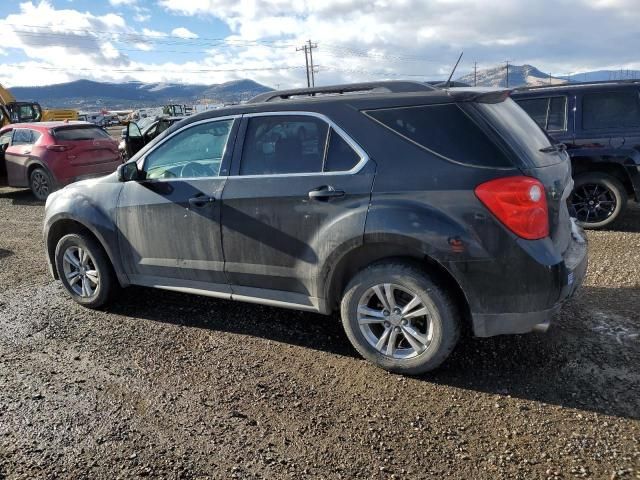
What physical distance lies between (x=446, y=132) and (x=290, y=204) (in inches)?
42.8

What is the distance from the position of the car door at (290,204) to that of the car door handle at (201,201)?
0.13 metres

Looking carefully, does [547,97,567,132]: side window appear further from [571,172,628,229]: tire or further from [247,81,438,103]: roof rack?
[247,81,438,103]: roof rack

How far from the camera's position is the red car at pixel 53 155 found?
34.4 ft

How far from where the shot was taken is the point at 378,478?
238cm

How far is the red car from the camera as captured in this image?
1048 centimetres

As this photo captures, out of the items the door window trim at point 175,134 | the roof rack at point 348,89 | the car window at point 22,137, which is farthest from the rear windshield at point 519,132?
the car window at point 22,137

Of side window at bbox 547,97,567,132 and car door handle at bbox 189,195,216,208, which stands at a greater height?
side window at bbox 547,97,567,132

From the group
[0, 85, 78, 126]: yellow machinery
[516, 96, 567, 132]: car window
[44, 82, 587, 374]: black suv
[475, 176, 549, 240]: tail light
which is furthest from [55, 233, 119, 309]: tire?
[0, 85, 78, 126]: yellow machinery

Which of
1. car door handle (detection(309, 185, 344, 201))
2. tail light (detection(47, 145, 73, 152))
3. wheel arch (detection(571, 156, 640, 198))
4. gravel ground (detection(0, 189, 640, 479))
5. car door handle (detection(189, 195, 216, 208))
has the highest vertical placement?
tail light (detection(47, 145, 73, 152))

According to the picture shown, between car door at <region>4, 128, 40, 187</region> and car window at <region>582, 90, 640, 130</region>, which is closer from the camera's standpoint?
car window at <region>582, 90, 640, 130</region>

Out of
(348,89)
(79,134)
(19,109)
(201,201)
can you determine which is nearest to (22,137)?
(79,134)

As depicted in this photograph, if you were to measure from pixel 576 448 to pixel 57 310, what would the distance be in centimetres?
431

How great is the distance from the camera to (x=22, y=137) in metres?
11.1

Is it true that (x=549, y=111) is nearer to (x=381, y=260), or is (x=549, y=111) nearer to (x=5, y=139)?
(x=381, y=260)
